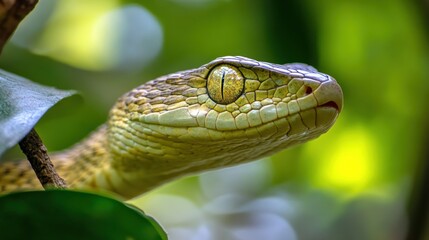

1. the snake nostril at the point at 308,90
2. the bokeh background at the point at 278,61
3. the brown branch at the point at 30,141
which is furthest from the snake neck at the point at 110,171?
the bokeh background at the point at 278,61

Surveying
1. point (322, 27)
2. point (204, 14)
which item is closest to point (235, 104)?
point (322, 27)

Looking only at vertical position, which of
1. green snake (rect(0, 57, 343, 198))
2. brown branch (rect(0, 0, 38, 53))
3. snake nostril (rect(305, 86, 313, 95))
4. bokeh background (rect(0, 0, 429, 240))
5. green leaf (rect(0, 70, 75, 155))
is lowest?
bokeh background (rect(0, 0, 429, 240))

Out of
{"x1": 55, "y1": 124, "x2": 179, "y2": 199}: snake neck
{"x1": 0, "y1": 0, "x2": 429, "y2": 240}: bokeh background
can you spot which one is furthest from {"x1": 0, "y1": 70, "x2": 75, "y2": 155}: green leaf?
{"x1": 0, "y1": 0, "x2": 429, "y2": 240}: bokeh background

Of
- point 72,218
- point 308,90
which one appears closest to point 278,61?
point 308,90

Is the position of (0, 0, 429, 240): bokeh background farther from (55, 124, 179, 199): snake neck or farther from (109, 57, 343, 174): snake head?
(109, 57, 343, 174): snake head

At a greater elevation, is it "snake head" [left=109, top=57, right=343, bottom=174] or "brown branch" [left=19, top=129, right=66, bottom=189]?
"brown branch" [left=19, top=129, right=66, bottom=189]
